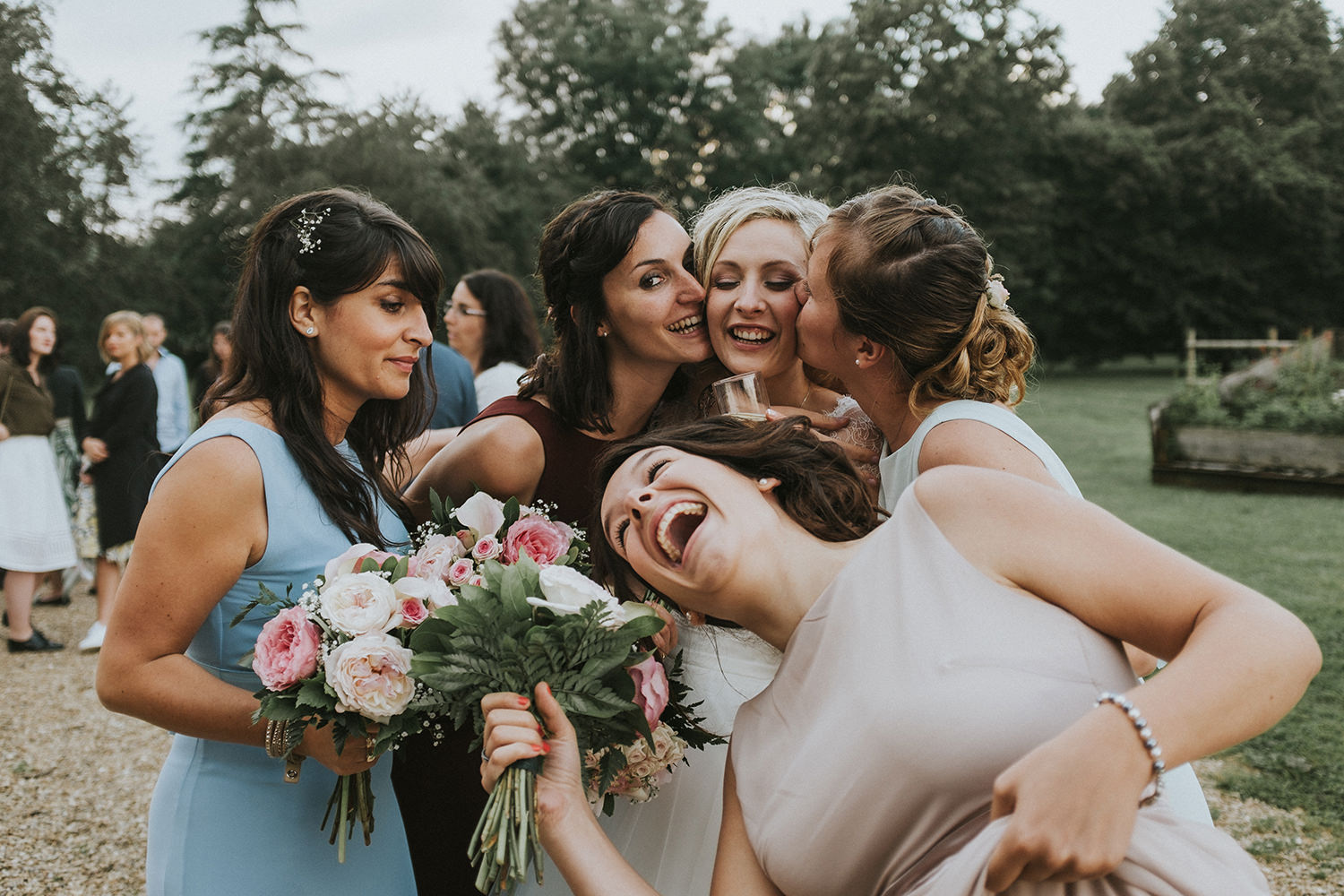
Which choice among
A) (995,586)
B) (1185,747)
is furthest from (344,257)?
(1185,747)

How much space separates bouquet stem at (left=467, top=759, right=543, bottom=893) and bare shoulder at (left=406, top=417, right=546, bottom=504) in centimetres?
138

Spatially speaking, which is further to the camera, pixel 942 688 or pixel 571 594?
pixel 571 594

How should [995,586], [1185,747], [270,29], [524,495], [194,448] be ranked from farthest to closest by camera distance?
[270,29] < [524,495] < [194,448] < [995,586] < [1185,747]

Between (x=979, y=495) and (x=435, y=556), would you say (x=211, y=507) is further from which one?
(x=979, y=495)

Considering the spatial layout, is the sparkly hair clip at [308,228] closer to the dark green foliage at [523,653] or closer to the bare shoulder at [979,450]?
the dark green foliage at [523,653]

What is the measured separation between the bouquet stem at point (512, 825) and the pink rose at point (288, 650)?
0.49 meters

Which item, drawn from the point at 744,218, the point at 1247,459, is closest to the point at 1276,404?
the point at 1247,459

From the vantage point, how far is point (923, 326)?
2611 millimetres

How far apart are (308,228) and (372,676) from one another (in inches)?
46.3

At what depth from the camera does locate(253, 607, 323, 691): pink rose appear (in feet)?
6.52

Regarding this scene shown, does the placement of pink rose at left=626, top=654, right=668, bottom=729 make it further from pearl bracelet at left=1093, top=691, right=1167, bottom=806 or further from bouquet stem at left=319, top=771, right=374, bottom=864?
pearl bracelet at left=1093, top=691, right=1167, bottom=806

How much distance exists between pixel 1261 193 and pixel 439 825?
45837 mm

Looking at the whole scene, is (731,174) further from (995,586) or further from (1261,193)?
(995,586)

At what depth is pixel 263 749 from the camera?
2.30 m
